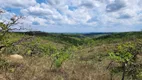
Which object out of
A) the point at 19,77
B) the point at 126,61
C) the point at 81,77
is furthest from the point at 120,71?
the point at 19,77

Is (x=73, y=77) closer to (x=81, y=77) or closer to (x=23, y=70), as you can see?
(x=81, y=77)

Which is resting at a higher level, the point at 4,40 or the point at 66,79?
the point at 4,40

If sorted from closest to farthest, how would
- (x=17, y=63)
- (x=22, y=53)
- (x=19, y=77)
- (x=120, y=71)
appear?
(x=19, y=77) < (x=17, y=63) < (x=120, y=71) < (x=22, y=53)

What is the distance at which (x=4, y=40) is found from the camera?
6.00 meters

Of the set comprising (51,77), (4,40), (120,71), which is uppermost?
(4,40)

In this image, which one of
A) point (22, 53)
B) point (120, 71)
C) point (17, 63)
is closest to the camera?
point (17, 63)

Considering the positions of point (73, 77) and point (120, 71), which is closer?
point (73, 77)

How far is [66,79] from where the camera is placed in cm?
528

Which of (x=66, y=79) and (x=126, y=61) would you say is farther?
(x=126, y=61)

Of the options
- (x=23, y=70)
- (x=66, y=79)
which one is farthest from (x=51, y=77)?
(x=23, y=70)

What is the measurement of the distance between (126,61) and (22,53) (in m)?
4.41

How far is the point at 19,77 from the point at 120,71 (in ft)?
15.5

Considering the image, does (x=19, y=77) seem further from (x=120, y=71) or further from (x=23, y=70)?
(x=120, y=71)

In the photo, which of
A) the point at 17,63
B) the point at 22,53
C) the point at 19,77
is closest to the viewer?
the point at 19,77
